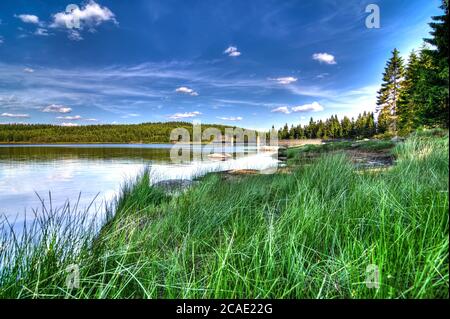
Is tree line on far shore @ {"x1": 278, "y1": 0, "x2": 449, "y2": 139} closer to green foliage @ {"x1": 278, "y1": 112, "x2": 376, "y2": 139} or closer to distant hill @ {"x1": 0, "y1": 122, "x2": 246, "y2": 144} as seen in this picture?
green foliage @ {"x1": 278, "y1": 112, "x2": 376, "y2": 139}

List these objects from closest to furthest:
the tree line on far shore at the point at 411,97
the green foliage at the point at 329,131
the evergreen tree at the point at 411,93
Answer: the tree line on far shore at the point at 411,97
the evergreen tree at the point at 411,93
the green foliage at the point at 329,131

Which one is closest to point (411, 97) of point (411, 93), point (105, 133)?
point (411, 93)

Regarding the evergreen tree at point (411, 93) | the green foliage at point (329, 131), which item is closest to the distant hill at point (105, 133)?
the green foliage at point (329, 131)

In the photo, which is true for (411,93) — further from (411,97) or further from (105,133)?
(105,133)

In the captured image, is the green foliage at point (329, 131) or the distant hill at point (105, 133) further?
the distant hill at point (105, 133)

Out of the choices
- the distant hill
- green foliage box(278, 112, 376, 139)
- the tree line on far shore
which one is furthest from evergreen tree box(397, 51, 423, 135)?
the distant hill

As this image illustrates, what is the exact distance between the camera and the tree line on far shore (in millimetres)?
1464

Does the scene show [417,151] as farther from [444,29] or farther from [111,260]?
[111,260]

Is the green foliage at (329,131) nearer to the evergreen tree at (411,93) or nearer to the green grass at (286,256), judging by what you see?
the evergreen tree at (411,93)

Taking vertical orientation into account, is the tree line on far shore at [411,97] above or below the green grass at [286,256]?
above

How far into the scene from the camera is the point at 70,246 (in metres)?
2.40

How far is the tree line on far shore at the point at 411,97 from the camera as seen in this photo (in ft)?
4.80

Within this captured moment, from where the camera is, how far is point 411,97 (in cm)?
310
